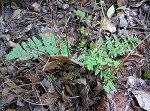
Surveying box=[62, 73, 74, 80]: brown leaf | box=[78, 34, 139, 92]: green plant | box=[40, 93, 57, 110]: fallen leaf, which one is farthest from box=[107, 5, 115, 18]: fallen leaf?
box=[40, 93, 57, 110]: fallen leaf

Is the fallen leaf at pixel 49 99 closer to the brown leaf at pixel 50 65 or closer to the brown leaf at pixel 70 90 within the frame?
the brown leaf at pixel 70 90

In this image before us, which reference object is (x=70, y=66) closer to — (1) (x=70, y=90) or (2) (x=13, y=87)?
(1) (x=70, y=90)

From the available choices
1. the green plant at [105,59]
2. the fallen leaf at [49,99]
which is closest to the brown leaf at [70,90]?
the fallen leaf at [49,99]

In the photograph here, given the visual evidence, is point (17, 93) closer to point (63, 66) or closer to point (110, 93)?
point (63, 66)

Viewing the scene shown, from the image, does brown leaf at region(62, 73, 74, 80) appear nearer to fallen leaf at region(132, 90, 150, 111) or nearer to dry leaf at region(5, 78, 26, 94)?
dry leaf at region(5, 78, 26, 94)

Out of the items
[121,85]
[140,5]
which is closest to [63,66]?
[121,85]
